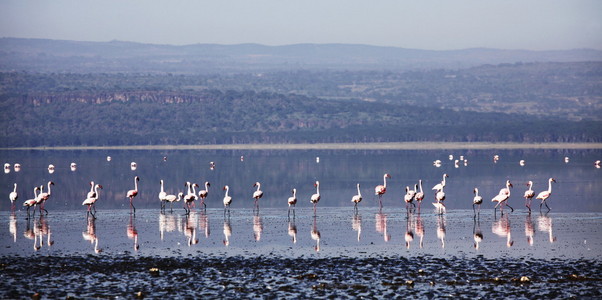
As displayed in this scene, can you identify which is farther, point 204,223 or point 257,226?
point 204,223

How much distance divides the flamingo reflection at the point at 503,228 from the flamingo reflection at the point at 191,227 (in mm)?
9443

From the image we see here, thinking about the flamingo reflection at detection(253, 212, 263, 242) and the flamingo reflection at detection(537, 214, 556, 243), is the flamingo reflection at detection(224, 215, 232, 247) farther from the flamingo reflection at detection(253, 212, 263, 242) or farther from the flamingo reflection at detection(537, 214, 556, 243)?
the flamingo reflection at detection(537, 214, 556, 243)

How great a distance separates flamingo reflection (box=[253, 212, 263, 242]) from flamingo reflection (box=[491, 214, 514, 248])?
25.0 ft

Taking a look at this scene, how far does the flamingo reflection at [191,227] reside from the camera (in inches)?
1204

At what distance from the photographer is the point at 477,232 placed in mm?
31875

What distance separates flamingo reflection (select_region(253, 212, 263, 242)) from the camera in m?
31.6

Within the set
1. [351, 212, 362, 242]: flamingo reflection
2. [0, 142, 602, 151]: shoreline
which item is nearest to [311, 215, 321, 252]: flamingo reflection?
[351, 212, 362, 242]: flamingo reflection

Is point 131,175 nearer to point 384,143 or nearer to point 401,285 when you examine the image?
point 401,285

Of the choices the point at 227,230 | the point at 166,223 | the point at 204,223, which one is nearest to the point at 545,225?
the point at 227,230

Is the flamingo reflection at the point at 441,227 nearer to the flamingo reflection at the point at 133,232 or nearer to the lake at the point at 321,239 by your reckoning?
the lake at the point at 321,239

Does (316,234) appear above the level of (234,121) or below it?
below

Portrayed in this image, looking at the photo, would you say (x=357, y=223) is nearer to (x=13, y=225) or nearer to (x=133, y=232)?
(x=133, y=232)

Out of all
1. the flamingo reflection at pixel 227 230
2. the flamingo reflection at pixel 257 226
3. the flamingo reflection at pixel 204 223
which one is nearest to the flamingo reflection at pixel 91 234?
the flamingo reflection at pixel 204 223

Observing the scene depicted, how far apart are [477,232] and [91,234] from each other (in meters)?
12.5
